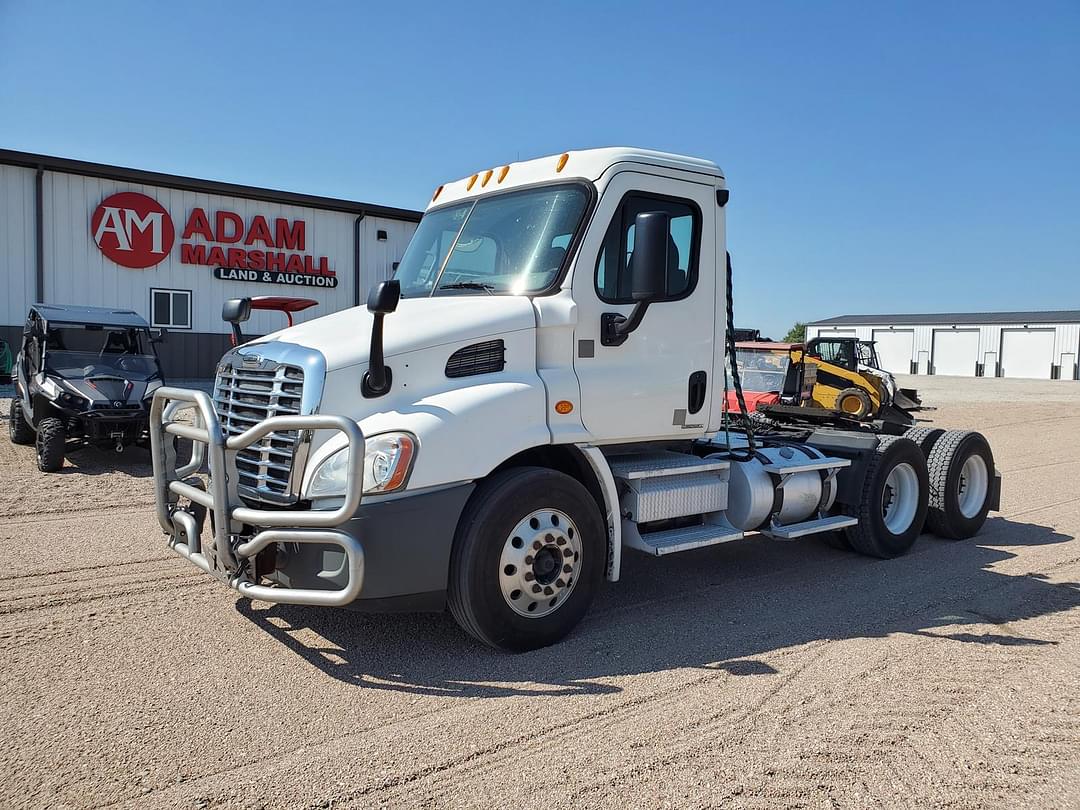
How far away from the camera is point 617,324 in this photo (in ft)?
16.7

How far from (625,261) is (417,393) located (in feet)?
5.21

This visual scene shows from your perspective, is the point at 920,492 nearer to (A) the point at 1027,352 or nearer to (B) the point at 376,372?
(B) the point at 376,372

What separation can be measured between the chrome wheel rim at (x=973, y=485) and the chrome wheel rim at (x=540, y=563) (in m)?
5.01

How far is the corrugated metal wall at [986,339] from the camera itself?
49.9m

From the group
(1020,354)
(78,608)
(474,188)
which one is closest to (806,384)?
(474,188)

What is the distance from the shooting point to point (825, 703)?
4.03 m

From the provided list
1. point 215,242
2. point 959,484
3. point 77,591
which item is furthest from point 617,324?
point 215,242

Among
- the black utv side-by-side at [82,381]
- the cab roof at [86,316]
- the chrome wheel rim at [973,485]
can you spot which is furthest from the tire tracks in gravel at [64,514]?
the chrome wheel rim at [973,485]

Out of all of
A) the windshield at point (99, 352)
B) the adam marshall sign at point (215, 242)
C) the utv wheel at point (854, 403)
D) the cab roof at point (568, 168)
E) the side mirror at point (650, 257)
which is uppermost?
the adam marshall sign at point (215, 242)

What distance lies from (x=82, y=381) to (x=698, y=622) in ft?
30.8

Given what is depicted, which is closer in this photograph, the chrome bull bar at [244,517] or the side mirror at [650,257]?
the chrome bull bar at [244,517]

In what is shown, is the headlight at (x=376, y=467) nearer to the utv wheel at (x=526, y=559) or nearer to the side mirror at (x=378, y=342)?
the side mirror at (x=378, y=342)

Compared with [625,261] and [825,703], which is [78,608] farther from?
[825,703]

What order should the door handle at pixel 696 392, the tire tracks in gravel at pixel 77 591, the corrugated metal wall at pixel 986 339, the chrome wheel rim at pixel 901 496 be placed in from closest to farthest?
1. the tire tracks in gravel at pixel 77 591
2. the door handle at pixel 696 392
3. the chrome wheel rim at pixel 901 496
4. the corrugated metal wall at pixel 986 339
